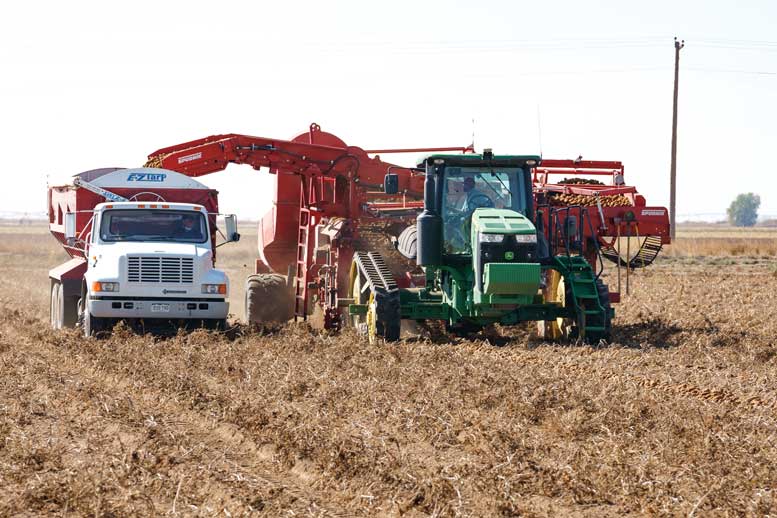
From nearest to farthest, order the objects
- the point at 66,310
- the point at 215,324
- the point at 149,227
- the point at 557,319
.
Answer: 1. the point at 557,319
2. the point at 215,324
3. the point at 149,227
4. the point at 66,310

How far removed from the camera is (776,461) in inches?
313

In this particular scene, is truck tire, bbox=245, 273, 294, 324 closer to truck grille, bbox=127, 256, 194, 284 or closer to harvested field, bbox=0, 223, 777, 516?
truck grille, bbox=127, 256, 194, 284

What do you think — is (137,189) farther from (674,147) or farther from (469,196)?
(674,147)

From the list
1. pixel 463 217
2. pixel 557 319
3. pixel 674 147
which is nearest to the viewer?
pixel 463 217

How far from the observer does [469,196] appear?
15.1 m

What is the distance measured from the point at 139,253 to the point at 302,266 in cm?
336

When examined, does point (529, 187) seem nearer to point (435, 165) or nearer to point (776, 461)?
point (435, 165)

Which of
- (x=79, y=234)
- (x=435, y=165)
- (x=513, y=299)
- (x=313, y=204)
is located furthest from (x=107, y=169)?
(x=513, y=299)

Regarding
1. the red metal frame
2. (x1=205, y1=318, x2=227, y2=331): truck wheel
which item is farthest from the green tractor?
(x1=205, y1=318, x2=227, y2=331): truck wheel

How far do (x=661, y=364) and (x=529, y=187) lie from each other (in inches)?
132

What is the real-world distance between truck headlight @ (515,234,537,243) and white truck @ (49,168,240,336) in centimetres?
467

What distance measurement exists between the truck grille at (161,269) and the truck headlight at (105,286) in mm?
202

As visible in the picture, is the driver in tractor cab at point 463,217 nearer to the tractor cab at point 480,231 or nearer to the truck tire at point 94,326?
the tractor cab at point 480,231

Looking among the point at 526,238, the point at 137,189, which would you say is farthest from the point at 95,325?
the point at 526,238
